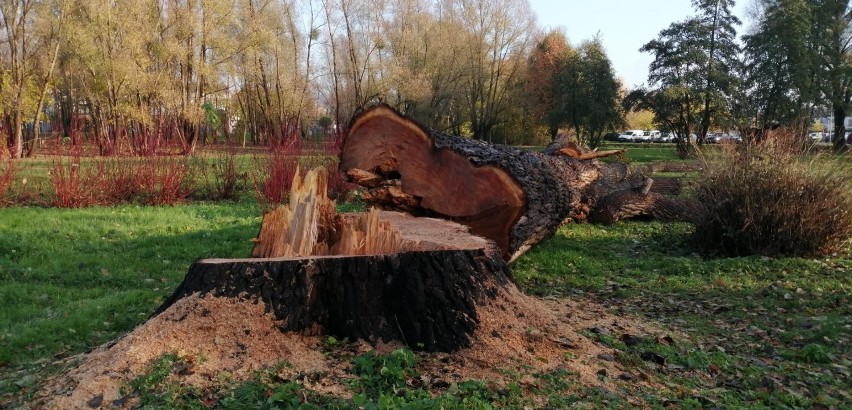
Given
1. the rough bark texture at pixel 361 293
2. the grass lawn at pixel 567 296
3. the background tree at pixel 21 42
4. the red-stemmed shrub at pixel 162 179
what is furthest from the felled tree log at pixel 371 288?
the background tree at pixel 21 42

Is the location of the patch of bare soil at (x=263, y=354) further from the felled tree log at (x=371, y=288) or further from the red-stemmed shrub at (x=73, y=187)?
the red-stemmed shrub at (x=73, y=187)

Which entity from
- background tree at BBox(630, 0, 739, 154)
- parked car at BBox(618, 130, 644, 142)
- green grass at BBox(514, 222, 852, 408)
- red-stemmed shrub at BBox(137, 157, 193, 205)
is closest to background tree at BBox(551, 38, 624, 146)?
background tree at BBox(630, 0, 739, 154)

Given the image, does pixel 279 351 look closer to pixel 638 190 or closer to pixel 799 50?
pixel 638 190

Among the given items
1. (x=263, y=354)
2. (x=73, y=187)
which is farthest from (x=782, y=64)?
(x=263, y=354)

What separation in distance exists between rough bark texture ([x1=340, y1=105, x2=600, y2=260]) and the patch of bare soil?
2314 millimetres

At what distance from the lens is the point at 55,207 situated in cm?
1039

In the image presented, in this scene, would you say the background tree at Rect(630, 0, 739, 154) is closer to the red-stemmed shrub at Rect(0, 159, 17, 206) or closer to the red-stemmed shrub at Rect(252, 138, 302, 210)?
the red-stemmed shrub at Rect(252, 138, 302, 210)

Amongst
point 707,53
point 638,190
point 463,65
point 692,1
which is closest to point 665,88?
point 707,53

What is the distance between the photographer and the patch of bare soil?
2.97 m

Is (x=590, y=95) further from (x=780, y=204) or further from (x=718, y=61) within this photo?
→ (x=780, y=204)

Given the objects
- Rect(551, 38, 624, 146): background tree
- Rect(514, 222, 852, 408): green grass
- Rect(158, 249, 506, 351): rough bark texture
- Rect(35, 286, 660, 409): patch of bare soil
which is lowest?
Rect(514, 222, 852, 408): green grass

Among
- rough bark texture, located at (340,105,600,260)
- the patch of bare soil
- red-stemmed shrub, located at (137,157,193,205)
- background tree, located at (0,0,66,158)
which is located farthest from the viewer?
background tree, located at (0,0,66,158)

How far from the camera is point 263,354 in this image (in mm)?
3250

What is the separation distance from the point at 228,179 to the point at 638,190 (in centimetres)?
757
